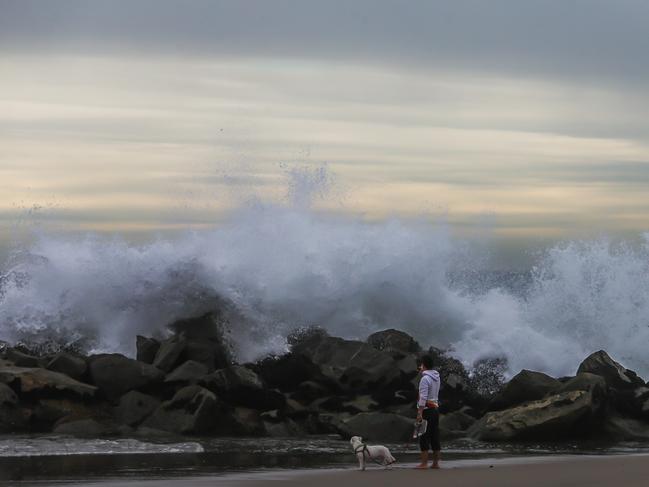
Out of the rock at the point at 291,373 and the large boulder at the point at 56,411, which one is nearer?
the large boulder at the point at 56,411

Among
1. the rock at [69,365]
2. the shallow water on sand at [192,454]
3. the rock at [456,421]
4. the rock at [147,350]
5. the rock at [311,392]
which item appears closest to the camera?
the shallow water on sand at [192,454]

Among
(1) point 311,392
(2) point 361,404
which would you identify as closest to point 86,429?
(1) point 311,392

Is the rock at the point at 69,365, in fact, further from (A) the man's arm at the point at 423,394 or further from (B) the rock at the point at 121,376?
(A) the man's arm at the point at 423,394

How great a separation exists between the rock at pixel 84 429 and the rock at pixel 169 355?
5.83 feet

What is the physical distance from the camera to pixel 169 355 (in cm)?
1739

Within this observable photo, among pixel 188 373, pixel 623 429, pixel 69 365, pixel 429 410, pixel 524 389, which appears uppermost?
pixel 69 365

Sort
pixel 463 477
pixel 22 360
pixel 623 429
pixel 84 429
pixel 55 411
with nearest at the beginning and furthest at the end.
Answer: pixel 463 477 < pixel 84 429 < pixel 55 411 < pixel 623 429 < pixel 22 360

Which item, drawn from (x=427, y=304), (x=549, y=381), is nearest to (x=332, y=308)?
(x=427, y=304)

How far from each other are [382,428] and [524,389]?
2418 mm

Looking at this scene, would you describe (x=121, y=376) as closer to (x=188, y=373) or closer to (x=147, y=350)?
(x=188, y=373)

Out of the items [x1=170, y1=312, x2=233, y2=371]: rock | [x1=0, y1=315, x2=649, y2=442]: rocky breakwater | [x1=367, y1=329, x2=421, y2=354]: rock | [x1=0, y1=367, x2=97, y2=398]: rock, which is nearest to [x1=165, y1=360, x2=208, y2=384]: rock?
[x1=0, y1=315, x2=649, y2=442]: rocky breakwater

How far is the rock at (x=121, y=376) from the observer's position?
16.6m

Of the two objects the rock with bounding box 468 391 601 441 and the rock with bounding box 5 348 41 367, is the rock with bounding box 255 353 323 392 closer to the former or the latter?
the rock with bounding box 468 391 601 441

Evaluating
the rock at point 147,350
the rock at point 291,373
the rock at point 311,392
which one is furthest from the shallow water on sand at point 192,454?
the rock at point 147,350
